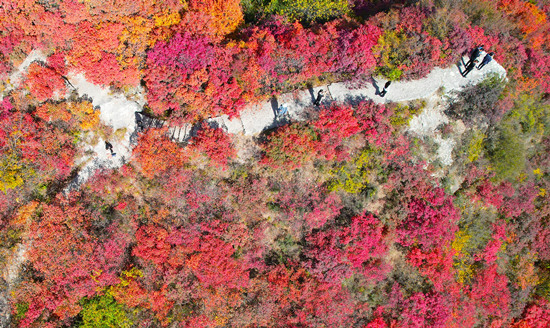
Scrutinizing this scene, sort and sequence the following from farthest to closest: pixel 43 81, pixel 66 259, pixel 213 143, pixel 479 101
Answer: pixel 479 101
pixel 43 81
pixel 66 259
pixel 213 143

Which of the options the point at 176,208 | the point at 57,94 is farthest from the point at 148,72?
the point at 176,208

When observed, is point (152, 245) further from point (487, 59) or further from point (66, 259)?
point (487, 59)

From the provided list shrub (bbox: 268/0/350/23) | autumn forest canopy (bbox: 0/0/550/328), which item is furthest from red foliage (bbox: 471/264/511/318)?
shrub (bbox: 268/0/350/23)

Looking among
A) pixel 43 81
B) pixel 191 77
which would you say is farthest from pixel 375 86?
pixel 43 81

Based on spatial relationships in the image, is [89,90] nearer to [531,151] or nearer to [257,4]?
[257,4]

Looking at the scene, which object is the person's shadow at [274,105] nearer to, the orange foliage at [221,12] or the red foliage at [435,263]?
Result: the orange foliage at [221,12]

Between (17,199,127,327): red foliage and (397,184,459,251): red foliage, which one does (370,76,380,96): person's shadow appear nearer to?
(397,184,459,251): red foliage
